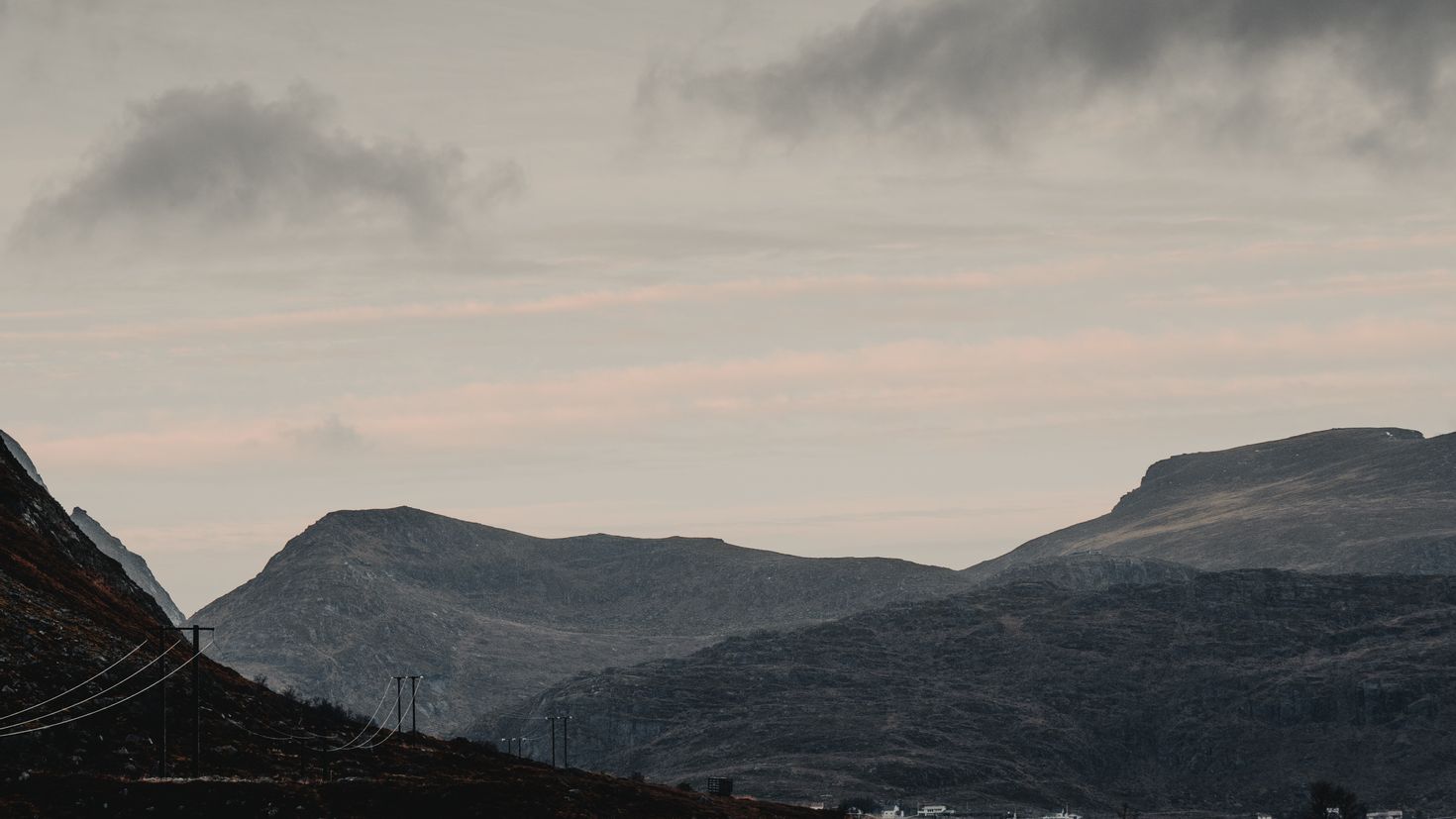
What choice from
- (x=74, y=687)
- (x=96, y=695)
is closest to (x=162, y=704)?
(x=74, y=687)

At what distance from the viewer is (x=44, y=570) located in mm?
171375

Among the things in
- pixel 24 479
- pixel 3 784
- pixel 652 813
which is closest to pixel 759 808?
pixel 652 813

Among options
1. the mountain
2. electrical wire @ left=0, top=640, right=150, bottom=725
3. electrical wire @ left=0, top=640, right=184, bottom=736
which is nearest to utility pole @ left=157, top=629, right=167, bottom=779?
the mountain

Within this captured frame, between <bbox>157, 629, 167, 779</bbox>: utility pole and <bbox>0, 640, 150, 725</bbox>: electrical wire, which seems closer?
<bbox>157, 629, 167, 779</bbox>: utility pole

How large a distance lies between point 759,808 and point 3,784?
309 ft

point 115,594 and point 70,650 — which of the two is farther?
point 115,594

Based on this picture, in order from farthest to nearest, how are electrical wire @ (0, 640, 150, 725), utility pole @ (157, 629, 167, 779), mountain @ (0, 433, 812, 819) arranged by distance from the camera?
electrical wire @ (0, 640, 150, 725) < utility pole @ (157, 629, 167, 779) < mountain @ (0, 433, 812, 819)

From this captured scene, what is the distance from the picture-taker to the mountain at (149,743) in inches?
4616

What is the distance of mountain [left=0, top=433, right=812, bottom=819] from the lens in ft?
385

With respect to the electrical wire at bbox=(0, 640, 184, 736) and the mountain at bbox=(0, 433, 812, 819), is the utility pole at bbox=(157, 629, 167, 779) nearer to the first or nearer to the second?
the mountain at bbox=(0, 433, 812, 819)

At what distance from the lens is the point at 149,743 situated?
477 feet

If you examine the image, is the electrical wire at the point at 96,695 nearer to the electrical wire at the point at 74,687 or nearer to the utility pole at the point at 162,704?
the electrical wire at the point at 74,687

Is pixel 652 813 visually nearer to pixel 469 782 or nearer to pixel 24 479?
pixel 469 782

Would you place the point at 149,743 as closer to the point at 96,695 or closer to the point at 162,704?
the point at 96,695
